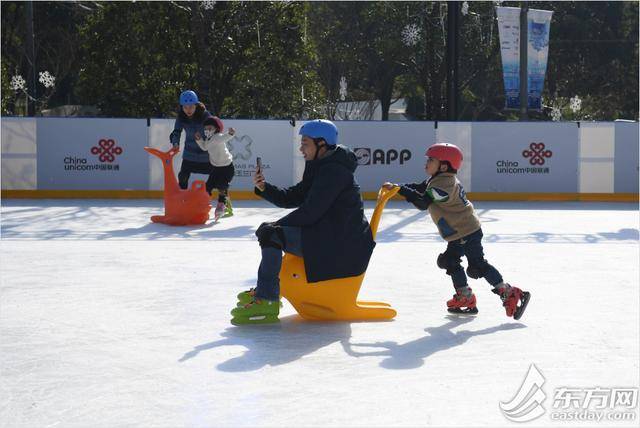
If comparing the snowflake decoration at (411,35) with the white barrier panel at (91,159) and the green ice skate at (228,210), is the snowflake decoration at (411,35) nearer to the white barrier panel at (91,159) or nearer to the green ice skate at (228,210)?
the white barrier panel at (91,159)

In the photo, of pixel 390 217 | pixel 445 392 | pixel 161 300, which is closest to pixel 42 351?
pixel 161 300

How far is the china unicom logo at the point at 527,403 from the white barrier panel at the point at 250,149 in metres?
12.4

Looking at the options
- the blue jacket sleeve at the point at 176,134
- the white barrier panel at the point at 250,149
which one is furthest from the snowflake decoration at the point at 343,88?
the blue jacket sleeve at the point at 176,134

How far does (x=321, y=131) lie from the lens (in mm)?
6445

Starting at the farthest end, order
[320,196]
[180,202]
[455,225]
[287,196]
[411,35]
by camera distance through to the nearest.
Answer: [411,35] → [180,202] → [455,225] → [287,196] → [320,196]

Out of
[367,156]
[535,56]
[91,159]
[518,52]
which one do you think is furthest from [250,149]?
[535,56]

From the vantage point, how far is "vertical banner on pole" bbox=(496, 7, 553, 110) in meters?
21.9

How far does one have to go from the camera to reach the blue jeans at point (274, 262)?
6371mm

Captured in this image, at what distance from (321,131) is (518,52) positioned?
649 inches

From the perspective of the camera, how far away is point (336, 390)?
492 cm

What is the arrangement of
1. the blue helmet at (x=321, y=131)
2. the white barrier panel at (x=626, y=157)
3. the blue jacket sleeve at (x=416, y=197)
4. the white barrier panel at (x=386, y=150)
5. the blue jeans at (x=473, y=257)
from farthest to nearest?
the white barrier panel at (x=626, y=157)
the white barrier panel at (x=386, y=150)
the blue jeans at (x=473, y=257)
the blue jacket sleeve at (x=416, y=197)
the blue helmet at (x=321, y=131)

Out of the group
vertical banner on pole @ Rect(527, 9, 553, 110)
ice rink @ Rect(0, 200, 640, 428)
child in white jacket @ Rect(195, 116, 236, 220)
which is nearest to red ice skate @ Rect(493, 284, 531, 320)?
ice rink @ Rect(0, 200, 640, 428)

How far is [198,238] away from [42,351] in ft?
19.2

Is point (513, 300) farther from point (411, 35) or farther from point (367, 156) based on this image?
point (411, 35)
